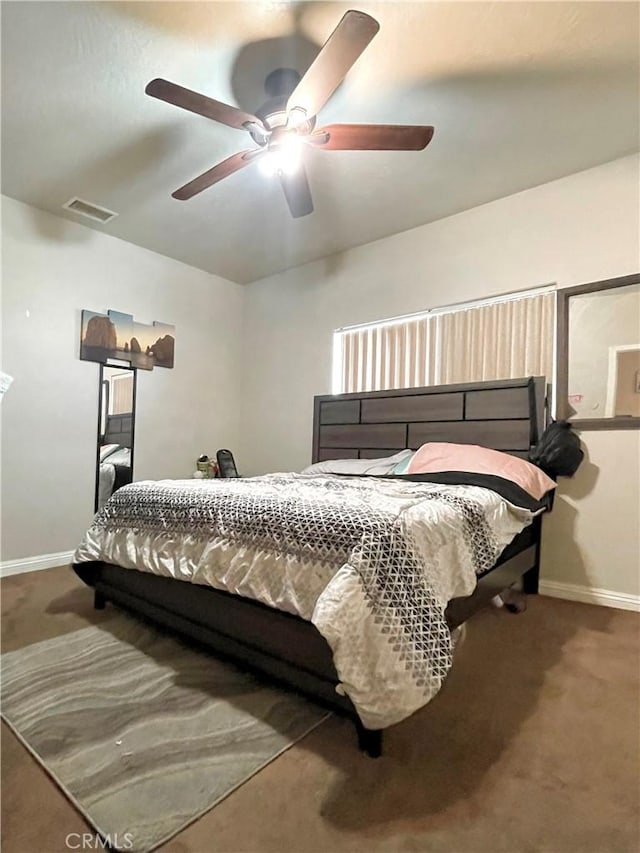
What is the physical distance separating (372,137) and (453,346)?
1682mm

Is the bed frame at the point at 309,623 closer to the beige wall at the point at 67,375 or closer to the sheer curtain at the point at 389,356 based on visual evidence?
the sheer curtain at the point at 389,356

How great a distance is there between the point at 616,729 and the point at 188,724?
4.63ft

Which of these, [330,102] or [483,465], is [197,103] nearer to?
[330,102]

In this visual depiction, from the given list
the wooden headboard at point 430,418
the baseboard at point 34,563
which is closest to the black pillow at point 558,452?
the wooden headboard at point 430,418

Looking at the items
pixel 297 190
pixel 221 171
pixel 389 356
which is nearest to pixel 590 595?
pixel 389 356

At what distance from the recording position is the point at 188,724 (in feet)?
4.57

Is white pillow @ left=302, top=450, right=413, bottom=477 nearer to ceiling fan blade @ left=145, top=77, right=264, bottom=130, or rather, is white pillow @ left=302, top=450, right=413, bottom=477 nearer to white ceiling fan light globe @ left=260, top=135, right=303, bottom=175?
white ceiling fan light globe @ left=260, top=135, right=303, bottom=175

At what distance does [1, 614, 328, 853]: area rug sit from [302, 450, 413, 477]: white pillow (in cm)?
155

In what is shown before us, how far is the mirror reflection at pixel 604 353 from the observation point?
256 cm

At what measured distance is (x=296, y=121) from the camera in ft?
6.27

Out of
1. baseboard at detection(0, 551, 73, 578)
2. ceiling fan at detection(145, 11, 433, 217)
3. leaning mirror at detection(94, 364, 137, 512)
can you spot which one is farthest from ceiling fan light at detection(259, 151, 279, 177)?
baseboard at detection(0, 551, 73, 578)

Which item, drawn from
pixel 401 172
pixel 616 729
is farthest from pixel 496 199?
pixel 616 729

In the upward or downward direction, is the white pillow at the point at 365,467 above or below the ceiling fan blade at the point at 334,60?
below

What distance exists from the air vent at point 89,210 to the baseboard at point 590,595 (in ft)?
13.5
